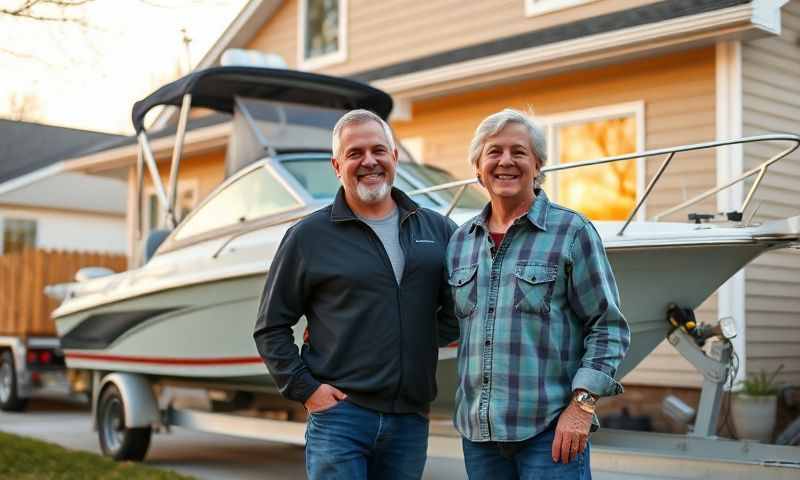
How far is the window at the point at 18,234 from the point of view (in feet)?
84.2

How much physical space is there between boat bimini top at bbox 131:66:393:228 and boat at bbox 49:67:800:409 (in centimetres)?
1

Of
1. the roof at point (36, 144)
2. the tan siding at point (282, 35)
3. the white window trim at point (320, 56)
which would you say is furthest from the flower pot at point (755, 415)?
the roof at point (36, 144)

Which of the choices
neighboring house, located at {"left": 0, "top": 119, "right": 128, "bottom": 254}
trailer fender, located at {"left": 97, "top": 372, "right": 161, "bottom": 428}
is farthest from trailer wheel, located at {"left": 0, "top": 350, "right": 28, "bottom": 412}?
neighboring house, located at {"left": 0, "top": 119, "right": 128, "bottom": 254}

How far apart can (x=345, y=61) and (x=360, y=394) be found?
35.1 ft

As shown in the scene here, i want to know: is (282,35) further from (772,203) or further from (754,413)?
(754,413)

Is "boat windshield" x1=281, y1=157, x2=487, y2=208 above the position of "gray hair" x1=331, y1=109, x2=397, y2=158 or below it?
above

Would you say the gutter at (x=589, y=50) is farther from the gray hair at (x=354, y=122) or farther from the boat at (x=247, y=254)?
the gray hair at (x=354, y=122)

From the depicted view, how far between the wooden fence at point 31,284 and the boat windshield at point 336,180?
6502 millimetres

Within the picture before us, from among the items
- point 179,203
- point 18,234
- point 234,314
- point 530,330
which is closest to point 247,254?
point 234,314

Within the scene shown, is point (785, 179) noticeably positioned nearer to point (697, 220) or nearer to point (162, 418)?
point (697, 220)

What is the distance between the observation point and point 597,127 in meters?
10.3

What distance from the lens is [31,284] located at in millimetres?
12742

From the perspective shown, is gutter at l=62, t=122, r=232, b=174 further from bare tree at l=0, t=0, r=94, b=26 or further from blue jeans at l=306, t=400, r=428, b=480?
blue jeans at l=306, t=400, r=428, b=480

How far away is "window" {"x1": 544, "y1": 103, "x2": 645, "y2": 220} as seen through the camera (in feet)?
32.6
